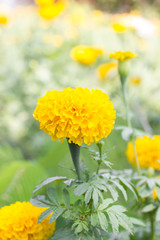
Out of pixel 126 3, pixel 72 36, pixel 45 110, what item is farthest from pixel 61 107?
pixel 126 3

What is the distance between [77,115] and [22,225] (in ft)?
0.87

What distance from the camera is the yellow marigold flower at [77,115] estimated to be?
55cm

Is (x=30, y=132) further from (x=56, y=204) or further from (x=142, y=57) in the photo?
(x=56, y=204)

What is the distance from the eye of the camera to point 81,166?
642mm

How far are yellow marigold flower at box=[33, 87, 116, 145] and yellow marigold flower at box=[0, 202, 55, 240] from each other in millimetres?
199

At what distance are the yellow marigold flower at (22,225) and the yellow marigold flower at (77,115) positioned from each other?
20 centimetres

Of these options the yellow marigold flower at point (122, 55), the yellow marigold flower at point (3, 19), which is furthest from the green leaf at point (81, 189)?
the yellow marigold flower at point (3, 19)

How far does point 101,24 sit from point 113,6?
1.59 m

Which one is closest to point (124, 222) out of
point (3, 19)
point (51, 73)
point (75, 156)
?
point (75, 156)

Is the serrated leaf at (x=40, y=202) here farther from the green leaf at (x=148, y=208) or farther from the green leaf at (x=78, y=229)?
the green leaf at (x=148, y=208)

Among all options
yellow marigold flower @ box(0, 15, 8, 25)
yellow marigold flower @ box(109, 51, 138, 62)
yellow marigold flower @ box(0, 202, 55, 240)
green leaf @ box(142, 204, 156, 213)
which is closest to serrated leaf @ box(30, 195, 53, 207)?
yellow marigold flower @ box(0, 202, 55, 240)

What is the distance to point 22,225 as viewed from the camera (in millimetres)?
629

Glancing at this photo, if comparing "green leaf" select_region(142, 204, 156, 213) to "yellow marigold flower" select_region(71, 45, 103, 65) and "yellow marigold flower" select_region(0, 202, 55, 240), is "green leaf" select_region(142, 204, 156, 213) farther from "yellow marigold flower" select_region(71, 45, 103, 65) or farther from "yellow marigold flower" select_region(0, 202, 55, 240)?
"yellow marigold flower" select_region(71, 45, 103, 65)

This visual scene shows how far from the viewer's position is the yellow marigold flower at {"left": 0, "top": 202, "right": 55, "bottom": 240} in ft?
2.04
